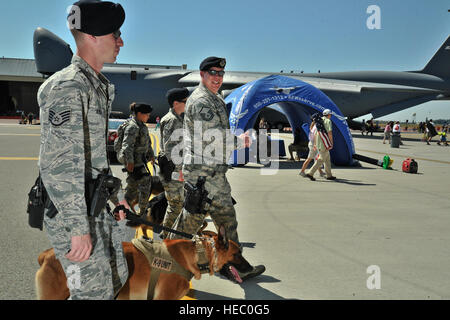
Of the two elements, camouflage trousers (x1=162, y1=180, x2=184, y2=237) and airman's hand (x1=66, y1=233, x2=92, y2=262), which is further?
camouflage trousers (x1=162, y1=180, x2=184, y2=237)

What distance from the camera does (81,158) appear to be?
1.67 meters

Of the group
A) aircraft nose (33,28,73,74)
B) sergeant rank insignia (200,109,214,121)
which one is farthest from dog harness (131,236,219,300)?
aircraft nose (33,28,73,74)

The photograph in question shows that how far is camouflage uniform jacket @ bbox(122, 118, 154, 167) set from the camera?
504 cm

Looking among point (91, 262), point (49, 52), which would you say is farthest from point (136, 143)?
point (49, 52)

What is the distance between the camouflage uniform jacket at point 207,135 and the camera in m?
3.35

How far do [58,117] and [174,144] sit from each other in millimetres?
3265

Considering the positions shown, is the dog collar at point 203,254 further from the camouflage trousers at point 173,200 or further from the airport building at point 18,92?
the airport building at point 18,92

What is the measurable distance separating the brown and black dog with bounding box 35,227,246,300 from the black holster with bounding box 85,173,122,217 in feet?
1.65

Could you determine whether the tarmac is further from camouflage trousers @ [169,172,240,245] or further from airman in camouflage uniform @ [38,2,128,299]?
airman in camouflage uniform @ [38,2,128,299]

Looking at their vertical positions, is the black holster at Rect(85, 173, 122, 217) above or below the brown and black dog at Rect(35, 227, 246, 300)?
above

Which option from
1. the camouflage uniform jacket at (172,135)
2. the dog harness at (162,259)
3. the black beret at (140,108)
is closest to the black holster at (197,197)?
the dog harness at (162,259)

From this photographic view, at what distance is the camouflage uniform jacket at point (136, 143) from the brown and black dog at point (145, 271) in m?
2.46

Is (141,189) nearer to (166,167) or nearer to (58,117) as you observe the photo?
(166,167)
